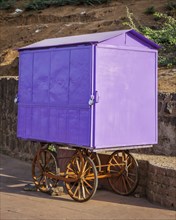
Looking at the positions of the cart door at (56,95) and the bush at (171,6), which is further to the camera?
the bush at (171,6)

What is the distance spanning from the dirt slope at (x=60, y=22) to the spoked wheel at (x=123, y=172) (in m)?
8.24

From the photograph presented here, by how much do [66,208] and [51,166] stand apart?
165 cm

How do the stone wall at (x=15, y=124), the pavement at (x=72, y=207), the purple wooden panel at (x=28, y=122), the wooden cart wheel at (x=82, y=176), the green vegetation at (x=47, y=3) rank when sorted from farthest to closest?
1. the green vegetation at (x=47, y=3)
2. the stone wall at (x=15, y=124)
3. the purple wooden panel at (x=28, y=122)
4. the wooden cart wheel at (x=82, y=176)
5. the pavement at (x=72, y=207)

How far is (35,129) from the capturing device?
8.35 meters

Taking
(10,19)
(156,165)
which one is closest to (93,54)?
(156,165)

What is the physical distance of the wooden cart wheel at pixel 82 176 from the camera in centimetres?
774

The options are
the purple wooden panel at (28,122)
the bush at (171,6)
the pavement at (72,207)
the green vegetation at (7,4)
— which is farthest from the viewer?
the green vegetation at (7,4)

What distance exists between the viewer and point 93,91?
288 inches

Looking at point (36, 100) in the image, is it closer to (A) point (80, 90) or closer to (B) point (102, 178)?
(A) point (80, 90)

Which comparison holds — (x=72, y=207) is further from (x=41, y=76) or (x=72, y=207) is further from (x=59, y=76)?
(x=41, y=76)

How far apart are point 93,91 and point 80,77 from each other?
36 cm

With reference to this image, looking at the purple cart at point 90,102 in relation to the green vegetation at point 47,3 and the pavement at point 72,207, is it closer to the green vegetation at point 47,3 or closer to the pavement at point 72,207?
the pavement at point 72,207

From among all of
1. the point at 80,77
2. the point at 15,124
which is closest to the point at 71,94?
the point at 80,77

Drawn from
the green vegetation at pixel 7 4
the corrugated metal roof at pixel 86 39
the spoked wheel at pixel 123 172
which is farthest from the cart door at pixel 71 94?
the green vegetation at pixel 7 4
